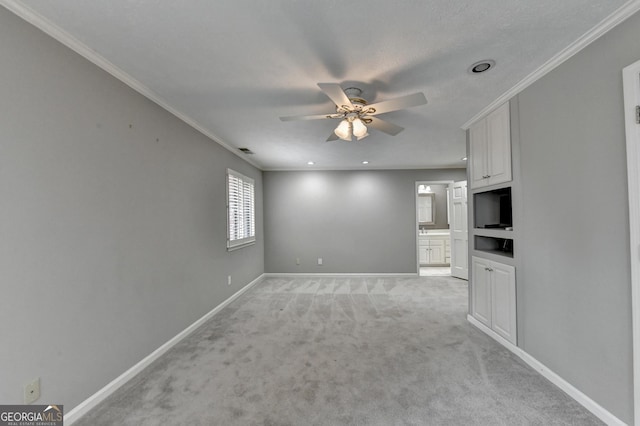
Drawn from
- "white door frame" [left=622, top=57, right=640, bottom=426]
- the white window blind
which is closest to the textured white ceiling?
"white door frame" [left=622, top=57, right=640, bottom=426]

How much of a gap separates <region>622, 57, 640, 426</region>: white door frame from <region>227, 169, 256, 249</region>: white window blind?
4163 millimetres

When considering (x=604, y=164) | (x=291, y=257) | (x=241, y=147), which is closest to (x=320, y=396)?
(x=604, y=164)

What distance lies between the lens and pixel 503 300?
2744mm

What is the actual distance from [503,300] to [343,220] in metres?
3.76

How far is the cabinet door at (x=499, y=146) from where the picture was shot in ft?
8.70

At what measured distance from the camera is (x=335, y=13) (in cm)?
154

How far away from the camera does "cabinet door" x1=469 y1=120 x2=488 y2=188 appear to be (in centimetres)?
304

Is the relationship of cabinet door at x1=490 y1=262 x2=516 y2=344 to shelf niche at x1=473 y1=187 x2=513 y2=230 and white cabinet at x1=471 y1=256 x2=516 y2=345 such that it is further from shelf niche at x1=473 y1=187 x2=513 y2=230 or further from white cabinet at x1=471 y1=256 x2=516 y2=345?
shelf niche at x1=473 y1=187 x2=513 y2=230

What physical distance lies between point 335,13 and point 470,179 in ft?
8.60

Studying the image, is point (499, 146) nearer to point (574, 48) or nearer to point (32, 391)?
point (574, 48)

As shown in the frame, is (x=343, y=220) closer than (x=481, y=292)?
No

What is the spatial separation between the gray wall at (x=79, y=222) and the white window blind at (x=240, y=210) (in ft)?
4.35

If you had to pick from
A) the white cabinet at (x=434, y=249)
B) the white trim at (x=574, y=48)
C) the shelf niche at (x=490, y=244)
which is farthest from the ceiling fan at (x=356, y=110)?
the white cabinet at (x=434, y=249)

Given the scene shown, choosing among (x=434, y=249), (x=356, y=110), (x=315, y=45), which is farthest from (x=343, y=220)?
(x=315, y=45)
